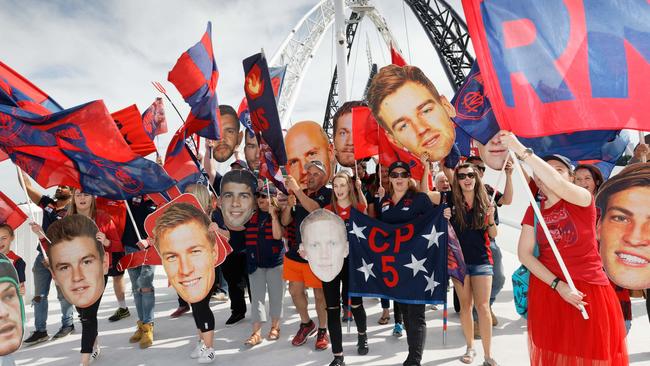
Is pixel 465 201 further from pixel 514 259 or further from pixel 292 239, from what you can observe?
pixel 514 259

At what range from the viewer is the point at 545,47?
7.36 ft

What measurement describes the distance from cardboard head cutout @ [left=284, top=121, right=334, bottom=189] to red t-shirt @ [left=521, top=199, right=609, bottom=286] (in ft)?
8.44

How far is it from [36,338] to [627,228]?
623 centimetres

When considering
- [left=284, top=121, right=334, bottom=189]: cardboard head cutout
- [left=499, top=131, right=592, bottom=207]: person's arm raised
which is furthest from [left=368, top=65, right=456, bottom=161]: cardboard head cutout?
[left=499, top=131, right=592, bottom=207]: person's arm raised

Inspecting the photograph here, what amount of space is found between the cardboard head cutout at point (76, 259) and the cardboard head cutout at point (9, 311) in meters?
0.45

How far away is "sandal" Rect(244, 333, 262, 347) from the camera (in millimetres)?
4246

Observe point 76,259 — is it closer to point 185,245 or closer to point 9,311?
point 9,311

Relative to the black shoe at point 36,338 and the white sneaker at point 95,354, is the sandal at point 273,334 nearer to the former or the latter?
the white sneaker at point 95,354

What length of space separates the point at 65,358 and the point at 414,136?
179 inches

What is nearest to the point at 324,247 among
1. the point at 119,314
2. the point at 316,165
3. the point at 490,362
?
the point at 316,165

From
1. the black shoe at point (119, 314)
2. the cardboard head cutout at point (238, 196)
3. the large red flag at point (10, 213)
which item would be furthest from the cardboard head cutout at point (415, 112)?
the black shoe at point (119, 314)

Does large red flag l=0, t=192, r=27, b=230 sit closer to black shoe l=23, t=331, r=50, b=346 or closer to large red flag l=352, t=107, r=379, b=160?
black shoe l=23, t=331, r=50, b=346

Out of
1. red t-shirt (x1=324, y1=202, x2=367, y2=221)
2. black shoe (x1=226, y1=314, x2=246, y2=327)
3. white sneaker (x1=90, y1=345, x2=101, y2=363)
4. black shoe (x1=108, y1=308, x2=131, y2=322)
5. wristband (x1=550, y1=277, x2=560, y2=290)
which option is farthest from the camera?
black shoe (x1=108, y1=308, x2=131, y2=322)

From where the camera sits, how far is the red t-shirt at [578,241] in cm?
214
